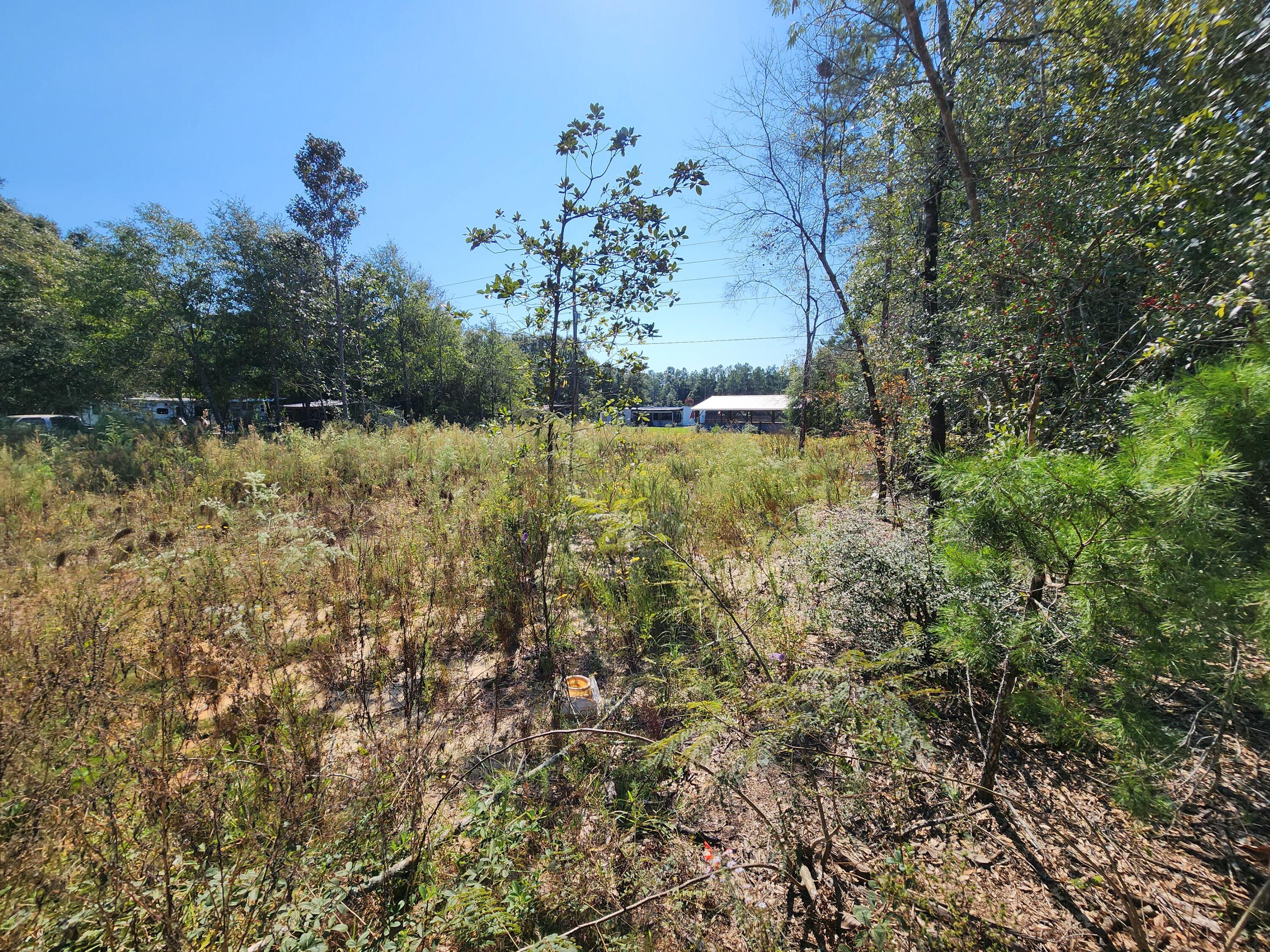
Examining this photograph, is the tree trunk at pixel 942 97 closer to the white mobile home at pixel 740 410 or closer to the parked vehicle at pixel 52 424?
the parked vehicle at pixel 52 424

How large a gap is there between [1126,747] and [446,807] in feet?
8.34

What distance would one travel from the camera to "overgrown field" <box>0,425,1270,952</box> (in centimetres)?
130

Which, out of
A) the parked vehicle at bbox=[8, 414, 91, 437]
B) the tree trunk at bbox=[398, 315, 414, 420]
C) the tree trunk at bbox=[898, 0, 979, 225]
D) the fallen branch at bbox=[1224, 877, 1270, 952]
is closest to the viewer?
the fallen branch at bbox=[1224, 877, 1270, 952]

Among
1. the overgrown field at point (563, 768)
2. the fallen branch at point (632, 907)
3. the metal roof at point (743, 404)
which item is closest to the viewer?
the fallen branch at point (632, 907)

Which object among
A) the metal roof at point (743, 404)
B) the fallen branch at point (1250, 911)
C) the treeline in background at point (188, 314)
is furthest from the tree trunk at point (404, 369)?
the metal roof at point (743, 404)

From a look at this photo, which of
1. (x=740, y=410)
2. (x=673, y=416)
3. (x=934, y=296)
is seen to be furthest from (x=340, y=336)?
(x=673, y=416)

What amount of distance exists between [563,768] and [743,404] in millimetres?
43978

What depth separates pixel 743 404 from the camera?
43.6 m

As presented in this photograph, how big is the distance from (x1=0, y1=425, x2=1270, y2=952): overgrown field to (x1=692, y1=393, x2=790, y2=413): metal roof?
3695cm

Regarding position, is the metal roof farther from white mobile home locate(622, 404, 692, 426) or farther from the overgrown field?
the overgrown field

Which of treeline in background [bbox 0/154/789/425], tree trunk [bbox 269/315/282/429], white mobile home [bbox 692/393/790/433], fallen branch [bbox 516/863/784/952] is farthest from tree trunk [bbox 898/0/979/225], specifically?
white mobile home [bbox 692/393/790/433]

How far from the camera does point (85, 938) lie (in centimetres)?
117

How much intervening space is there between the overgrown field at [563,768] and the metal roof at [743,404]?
37.0 m

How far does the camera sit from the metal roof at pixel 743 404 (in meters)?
40.9
